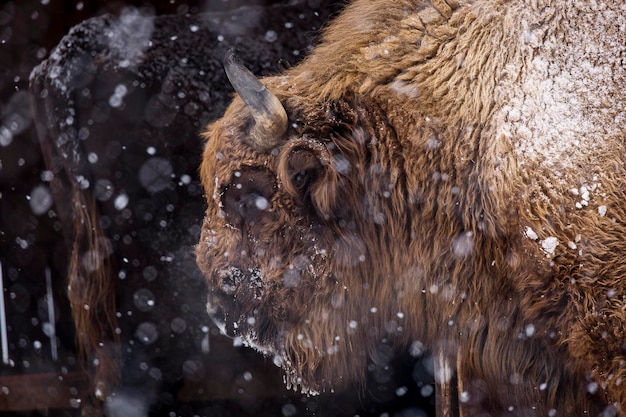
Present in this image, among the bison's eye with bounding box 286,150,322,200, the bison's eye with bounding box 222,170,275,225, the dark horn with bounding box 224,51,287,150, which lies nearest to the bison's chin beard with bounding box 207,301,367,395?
the bison's eye with bounding box 222,170,275,225

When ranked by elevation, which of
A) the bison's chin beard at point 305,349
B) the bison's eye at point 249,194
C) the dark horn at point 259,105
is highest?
the dark horn at point 259,105

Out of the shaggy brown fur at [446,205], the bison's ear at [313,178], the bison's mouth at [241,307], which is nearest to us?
the shaggy brown fur at [446,205]

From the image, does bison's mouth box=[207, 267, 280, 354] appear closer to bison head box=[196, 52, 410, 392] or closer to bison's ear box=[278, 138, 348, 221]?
bison head box=[196, 52, 410, 392]

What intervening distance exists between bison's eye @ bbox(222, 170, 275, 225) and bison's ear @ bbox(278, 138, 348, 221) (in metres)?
0.07

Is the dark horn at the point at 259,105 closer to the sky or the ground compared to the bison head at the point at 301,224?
closer to the sky

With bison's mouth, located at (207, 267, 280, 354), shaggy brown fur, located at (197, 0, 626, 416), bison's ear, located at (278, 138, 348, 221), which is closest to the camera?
shaggy brown fur, located at (197, 0, 626, 416)

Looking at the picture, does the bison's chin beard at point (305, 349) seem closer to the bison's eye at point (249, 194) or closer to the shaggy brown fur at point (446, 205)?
the shaggy brown fur at point (446, 205)

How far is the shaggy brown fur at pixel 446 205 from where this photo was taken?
6.31ft

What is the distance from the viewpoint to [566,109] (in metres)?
1.96

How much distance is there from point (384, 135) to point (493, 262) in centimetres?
56

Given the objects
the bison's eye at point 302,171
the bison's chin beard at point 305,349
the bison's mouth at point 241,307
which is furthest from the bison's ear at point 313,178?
the bison's chin beard at point 305,349

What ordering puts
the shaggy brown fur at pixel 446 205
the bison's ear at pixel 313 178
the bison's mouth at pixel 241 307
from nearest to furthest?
1. the shaggy brown fur at pixel 446 205
2. the bison's ear at pixel 313 178
3. the bison's mouth at pixel 241 307

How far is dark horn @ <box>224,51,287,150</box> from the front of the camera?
2009mm

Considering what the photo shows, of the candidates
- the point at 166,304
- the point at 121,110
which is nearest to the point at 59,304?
the point at 166,304
